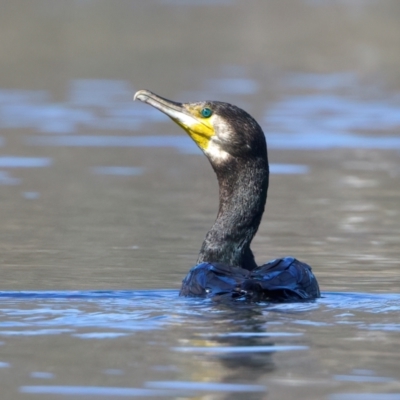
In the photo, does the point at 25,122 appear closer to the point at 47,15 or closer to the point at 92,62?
the point at 92,62

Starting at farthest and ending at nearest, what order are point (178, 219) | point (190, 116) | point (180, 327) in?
point (178, 219) < point (190, 116) < point (180, 327)

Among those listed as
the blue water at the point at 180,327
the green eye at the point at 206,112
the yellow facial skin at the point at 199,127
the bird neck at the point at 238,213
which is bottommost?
the blue water at the point at 180,327

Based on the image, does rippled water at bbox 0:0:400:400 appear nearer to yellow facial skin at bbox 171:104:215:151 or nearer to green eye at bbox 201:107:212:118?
yellow facial skin at bbox 171:104:215:151

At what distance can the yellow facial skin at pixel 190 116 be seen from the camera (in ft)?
30.6

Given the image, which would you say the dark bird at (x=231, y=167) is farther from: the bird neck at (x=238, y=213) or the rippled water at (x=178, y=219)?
the rippled water at (x=178, y=219)

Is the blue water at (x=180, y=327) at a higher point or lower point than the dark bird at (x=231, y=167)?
lower

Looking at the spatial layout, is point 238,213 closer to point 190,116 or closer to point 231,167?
point 231,167

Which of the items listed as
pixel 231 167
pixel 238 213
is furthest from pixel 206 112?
pixel 238 213

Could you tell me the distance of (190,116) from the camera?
941 centimetres

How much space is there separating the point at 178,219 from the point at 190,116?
11.3ft

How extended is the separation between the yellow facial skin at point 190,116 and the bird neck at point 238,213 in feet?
0.86

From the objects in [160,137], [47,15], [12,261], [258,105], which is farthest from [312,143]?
[47,15]

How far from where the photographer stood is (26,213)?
1295 cm

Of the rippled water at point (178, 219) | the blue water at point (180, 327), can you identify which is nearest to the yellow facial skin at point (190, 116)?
the rippled water at point (178, 219)
